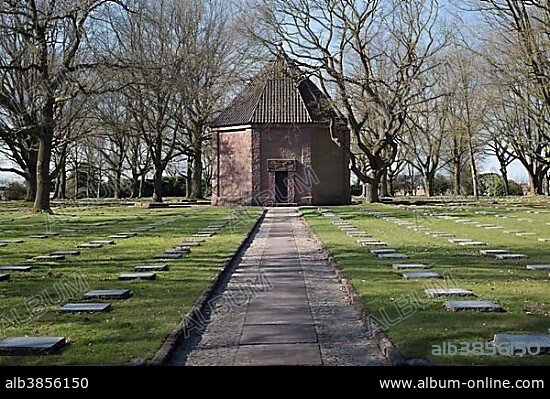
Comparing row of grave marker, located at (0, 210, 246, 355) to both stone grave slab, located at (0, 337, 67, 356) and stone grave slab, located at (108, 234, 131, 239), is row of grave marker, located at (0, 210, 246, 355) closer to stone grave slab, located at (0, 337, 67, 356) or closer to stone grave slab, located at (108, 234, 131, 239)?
stone grave slab, located at (0, 337, 67, 356)

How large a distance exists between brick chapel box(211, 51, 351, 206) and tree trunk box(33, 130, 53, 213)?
15.3 metres

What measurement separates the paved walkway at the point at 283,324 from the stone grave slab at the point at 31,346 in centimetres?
105

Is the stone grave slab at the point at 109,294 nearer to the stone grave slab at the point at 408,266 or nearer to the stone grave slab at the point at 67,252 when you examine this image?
the stone grave slab at the point at 408,266

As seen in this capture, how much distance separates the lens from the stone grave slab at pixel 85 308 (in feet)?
24.8

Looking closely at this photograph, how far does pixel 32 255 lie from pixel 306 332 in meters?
8.38

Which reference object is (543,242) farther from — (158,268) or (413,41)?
(413,41)

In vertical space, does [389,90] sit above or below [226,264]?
above

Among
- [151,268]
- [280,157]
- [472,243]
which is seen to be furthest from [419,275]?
[280,157]

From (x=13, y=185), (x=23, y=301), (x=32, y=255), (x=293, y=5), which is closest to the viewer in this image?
(x=23, y=301)

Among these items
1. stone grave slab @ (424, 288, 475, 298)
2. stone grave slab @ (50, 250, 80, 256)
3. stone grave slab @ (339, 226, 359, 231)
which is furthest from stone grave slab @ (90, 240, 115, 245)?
stone grave slab @ (424, 288, 475, 298)

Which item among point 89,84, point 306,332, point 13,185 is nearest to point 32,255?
point 306,332

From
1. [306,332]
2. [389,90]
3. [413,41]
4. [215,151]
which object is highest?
[413,41]

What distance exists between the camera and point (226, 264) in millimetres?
11898

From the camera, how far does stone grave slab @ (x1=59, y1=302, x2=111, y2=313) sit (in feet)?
24.8
